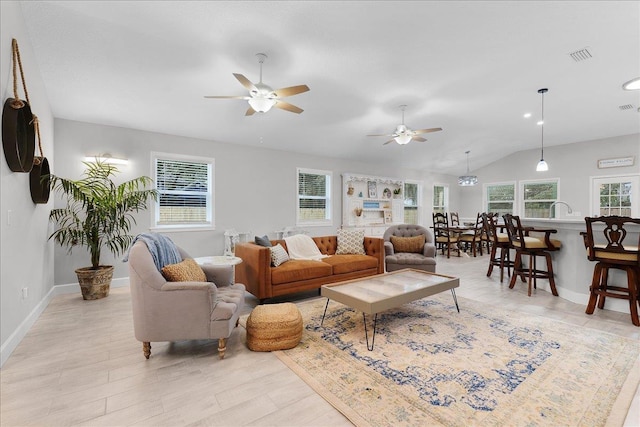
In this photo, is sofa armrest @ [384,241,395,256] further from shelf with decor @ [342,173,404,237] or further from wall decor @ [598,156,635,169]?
wall decor @ [598,156,635,169]

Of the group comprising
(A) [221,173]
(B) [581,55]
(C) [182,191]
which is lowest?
(C) [182,191]

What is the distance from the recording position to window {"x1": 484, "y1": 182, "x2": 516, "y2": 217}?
29.1 ft

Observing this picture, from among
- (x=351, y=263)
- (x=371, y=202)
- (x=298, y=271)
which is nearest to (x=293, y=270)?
(x=298, y=271)

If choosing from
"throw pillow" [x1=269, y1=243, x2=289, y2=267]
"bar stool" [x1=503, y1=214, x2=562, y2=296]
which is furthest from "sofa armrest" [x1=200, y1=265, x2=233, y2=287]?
"bar stool" [x1=503, y1=214, x2=562, y2=296]

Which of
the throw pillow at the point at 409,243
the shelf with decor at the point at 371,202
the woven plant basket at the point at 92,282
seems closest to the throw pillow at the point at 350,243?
the throw pillow at the point at 409,243

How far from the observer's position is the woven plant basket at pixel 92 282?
3.79 metres

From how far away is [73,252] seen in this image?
4199 millimetres

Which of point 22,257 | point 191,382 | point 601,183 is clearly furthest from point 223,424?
point 601,183

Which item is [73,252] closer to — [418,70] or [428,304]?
[428,304]

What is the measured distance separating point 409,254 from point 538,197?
5.96 m

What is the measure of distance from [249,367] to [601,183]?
9298 mm

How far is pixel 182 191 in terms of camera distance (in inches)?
198

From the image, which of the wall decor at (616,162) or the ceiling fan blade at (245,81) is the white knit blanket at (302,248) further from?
the wall decor at (616,162)

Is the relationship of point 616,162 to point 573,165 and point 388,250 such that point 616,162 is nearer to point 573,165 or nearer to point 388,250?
point 573,165
